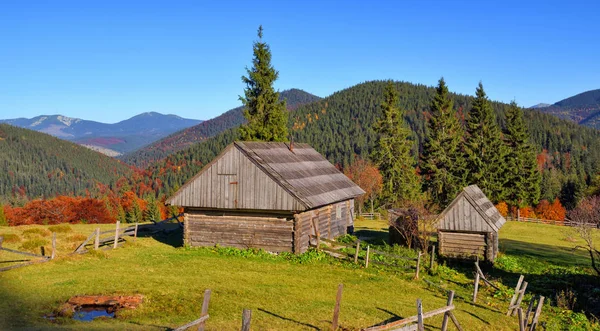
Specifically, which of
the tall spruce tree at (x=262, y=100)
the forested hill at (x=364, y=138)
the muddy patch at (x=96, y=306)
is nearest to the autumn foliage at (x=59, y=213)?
the tall spruce tree at (x=262, y=100)

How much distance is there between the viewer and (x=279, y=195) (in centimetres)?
2719

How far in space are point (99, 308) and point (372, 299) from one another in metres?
9.74

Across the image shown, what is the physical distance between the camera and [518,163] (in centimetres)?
6209

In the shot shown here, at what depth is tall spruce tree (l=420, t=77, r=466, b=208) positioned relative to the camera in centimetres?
5902

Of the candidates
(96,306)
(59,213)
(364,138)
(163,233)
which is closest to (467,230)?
(96,306)

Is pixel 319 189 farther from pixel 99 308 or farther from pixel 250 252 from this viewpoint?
pixel 99 308

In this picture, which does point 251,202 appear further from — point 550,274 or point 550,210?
point 550,210

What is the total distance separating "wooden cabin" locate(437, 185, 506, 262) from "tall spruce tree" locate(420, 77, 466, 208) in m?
31.2

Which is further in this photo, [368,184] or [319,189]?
[368,184]

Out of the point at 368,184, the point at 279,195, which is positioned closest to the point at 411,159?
the point at 368,184

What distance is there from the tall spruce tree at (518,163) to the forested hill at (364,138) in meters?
66.0

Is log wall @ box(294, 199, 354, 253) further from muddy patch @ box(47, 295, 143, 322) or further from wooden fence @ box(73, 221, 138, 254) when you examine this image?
muddy patch @ box(47, 295, 143, 322)

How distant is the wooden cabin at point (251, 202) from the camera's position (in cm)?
2731

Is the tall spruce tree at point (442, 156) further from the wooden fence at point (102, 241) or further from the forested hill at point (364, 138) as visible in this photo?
the forested hill at point (364, 138)
